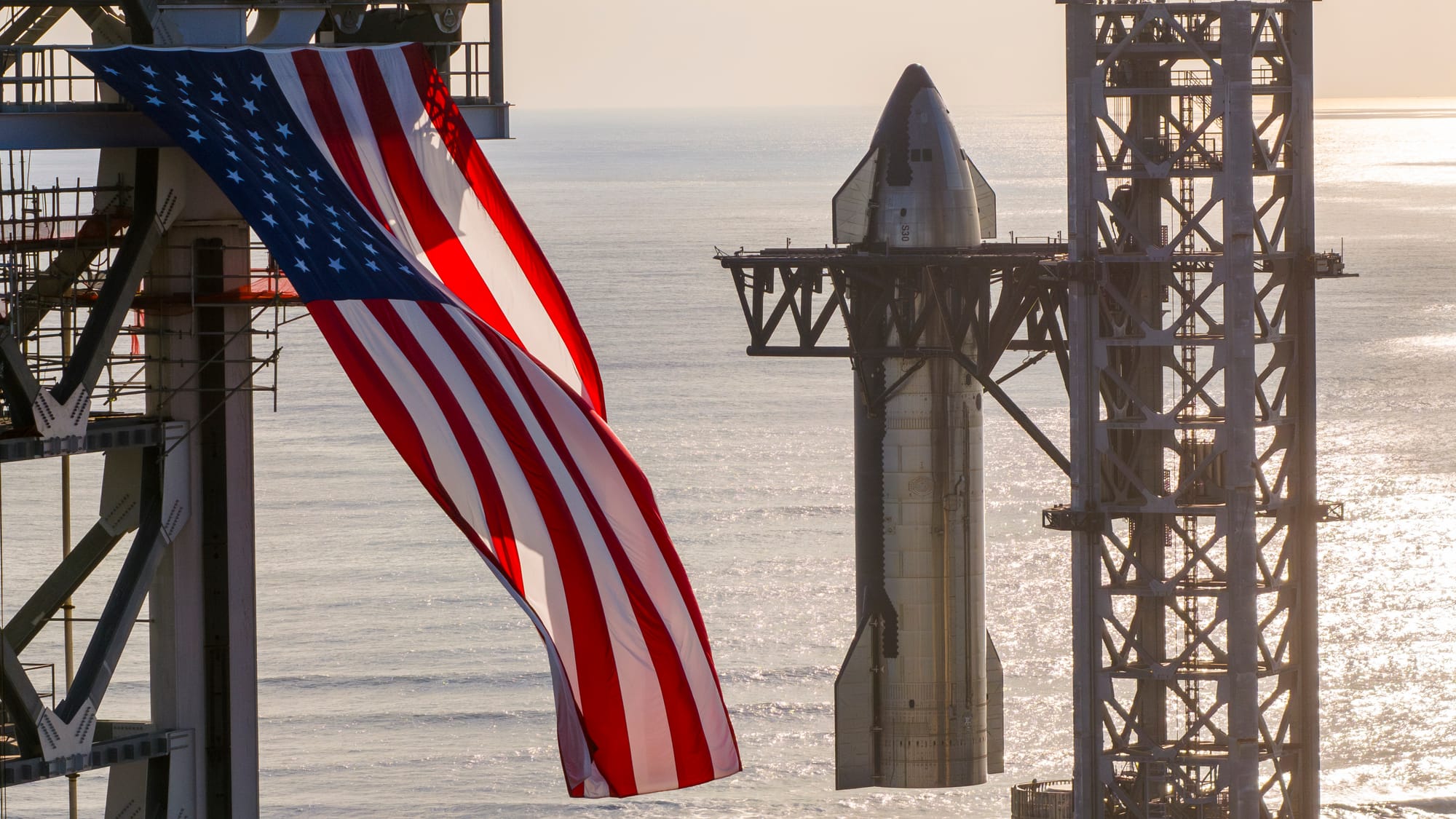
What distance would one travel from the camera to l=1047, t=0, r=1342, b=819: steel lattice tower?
4700 centimetres

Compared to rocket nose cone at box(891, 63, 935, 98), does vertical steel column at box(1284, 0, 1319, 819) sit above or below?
below

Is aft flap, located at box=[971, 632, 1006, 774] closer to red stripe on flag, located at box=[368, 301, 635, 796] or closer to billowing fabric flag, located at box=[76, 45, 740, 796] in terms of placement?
billowing fabric flag, located at box=[76, 45, 740, 796]

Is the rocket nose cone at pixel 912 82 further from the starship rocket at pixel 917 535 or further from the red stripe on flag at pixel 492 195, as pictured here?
the red stripe on flag at pixel 492 195

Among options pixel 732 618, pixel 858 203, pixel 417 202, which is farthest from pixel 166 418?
pixel 732 618

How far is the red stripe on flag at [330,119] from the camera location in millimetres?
23609

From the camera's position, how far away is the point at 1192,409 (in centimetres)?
4906

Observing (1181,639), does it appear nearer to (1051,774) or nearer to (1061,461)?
(1051,774)

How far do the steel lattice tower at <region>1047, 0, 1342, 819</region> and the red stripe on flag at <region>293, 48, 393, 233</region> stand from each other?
986 inches

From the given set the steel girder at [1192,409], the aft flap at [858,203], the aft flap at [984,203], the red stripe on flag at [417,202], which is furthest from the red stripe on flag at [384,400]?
the aft flap at [984,203]

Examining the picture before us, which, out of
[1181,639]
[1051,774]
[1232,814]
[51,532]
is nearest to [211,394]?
[1232,814]

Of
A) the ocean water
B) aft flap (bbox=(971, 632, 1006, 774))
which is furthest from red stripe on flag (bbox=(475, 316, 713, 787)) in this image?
the ocean water

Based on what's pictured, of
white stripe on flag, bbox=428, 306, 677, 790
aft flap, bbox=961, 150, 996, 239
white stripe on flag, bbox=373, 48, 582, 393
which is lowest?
white stripe on flag, bbox=428, 306, 677, 790

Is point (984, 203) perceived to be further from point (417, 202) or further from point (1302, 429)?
point (417, 202)

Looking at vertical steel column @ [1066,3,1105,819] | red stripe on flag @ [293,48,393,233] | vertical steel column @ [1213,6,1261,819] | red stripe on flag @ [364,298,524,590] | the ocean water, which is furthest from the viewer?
the ocean water
